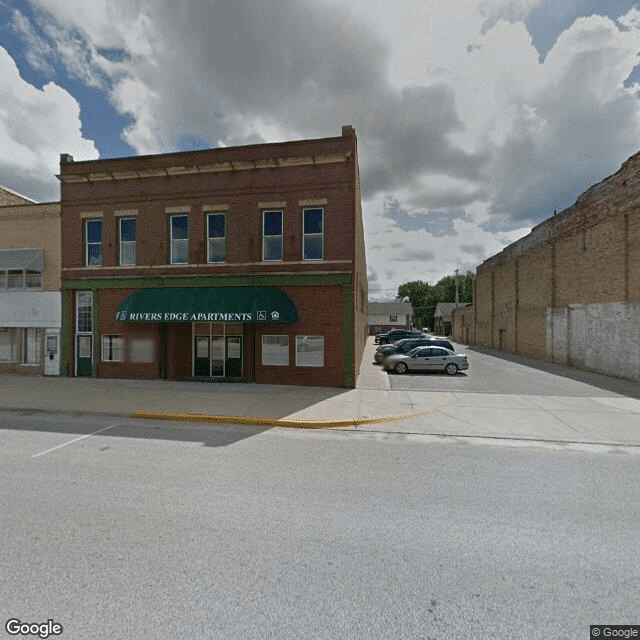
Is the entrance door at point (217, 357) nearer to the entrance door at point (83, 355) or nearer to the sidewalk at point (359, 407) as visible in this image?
the sidewalk at point (359, 407)

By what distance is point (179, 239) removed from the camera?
14383 millimetres

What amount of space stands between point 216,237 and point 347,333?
6789mm

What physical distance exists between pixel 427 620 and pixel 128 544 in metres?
3.09

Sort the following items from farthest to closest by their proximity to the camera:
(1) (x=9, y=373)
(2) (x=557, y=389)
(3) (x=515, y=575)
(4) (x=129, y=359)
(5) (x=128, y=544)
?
(1) (x=9, y=373) < (4) (x=129, y=359) < (2) (x=557, y=389) < (5) (x=128, y=544) < (3) (x=515, y=575)

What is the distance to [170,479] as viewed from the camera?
207 inches

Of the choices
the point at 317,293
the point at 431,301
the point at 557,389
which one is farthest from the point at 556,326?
the point at 431,301

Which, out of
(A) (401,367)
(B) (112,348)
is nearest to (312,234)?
(A) (401,367)

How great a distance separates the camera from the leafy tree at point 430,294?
87.7 meters

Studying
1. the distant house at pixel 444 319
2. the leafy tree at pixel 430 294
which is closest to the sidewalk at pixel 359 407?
the distant house at pixel 444 319

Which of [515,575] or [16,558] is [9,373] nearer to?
[16,558]

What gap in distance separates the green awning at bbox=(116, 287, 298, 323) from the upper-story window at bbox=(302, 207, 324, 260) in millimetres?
1995

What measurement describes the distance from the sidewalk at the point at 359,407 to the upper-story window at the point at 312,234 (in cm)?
522

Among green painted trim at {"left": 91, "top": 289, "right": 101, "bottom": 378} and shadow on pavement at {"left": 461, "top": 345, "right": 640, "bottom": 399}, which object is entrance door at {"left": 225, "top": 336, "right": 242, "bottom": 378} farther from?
shadow on pavement at {"left": 461, "top": 345, "right": 640, "bottom": 399}

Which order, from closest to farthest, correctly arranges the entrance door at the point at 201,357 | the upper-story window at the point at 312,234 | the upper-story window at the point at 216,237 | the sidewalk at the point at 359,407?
the sidewalk at the point at 359,407, the upper-story window at the point at 312,234, the upper-story window at the point at 216,237, the entrance door at the point at 201,357
